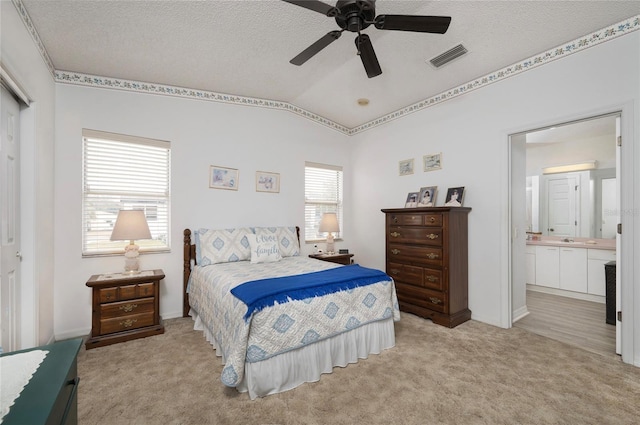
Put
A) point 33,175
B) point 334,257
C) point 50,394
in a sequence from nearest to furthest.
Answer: point 50,394, point 33,175, point 334,257

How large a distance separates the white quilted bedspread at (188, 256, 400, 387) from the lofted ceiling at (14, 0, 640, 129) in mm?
2194

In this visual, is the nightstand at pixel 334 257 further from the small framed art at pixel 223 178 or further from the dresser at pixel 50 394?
the dresser at pixel 50 394

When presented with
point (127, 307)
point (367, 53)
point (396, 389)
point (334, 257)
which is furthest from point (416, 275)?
point (127, 307)

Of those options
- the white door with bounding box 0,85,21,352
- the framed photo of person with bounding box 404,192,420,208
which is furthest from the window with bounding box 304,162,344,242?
the white door with bounding box 0,85,21,352

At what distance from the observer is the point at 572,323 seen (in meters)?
3.36

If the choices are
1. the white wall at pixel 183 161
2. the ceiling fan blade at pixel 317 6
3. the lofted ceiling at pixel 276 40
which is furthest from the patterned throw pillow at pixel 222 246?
the ceiling fan blade at pixel 317 6

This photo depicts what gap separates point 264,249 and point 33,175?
2180 millimetres

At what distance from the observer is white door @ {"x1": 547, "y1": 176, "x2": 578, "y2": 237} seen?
16.4 feet

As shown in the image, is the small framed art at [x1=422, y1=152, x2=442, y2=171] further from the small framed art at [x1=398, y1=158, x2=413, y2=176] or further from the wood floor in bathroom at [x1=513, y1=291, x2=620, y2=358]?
the wood floor in bathroom at [x1=513, y1=291, x2=620, y2=358]

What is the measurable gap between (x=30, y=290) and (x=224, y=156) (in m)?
2.34

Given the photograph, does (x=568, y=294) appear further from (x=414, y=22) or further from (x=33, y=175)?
(x=33, y=175)

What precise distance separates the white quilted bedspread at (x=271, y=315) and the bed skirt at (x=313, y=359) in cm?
Answer: 7

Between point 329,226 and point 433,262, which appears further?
point 329,226

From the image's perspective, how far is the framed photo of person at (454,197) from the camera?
3510 mm
